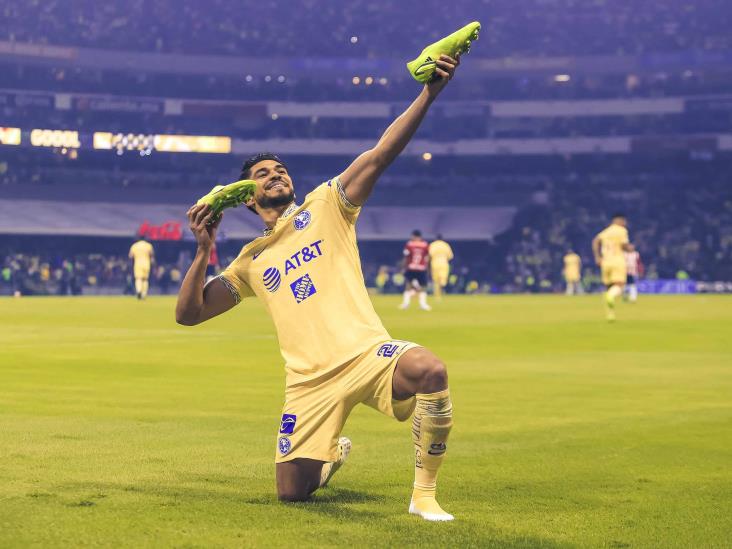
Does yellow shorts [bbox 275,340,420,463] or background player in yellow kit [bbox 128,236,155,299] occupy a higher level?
background player in yellow kit [bbox 128,236,155,299]

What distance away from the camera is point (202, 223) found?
19.8 feet

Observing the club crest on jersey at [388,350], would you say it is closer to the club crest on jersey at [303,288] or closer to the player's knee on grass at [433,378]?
the player's knee on grass at [433,378]

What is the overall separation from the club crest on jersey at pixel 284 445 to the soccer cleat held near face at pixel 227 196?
4.14 ft

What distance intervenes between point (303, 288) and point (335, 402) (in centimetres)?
66

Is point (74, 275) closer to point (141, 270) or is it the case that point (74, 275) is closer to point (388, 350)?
point (141, 270)

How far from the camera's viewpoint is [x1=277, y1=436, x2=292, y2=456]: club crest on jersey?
20.4ft

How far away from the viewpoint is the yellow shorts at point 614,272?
96.0 feet

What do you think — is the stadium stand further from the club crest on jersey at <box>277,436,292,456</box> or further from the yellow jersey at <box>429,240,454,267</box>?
the club crest on jersey at <box>277,436,292,456</box>

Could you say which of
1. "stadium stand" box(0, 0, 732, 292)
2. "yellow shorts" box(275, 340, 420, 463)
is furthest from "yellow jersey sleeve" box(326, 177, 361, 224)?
"stadium stand" box(0, 0, 732, 292)

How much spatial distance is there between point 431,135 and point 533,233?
11.3 m

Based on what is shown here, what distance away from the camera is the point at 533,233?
68.6 metres

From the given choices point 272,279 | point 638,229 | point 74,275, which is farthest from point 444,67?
point 638,229

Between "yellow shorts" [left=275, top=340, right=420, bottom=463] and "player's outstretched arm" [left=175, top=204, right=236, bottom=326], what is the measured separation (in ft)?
2.40

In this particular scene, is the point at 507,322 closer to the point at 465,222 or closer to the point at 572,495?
the point at 572,495
